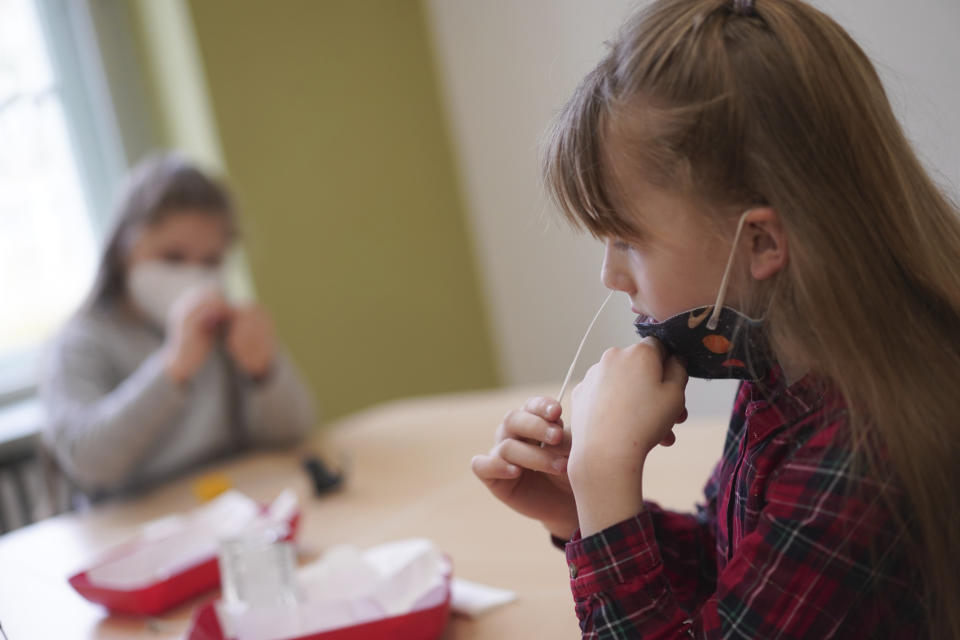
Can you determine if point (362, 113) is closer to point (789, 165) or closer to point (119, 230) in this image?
point (119, 230)

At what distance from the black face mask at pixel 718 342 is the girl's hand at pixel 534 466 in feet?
0.34

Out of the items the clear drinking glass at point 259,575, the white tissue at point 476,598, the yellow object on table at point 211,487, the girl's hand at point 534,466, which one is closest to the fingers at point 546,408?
the girl's hand at point 534,466

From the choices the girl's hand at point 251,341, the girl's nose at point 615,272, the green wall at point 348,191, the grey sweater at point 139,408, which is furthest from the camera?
the green wall at point 348,191

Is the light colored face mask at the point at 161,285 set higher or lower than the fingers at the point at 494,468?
higher

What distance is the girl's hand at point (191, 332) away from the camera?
1.48m

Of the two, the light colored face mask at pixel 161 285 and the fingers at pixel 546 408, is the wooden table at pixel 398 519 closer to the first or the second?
the fingers at pixel 546 408

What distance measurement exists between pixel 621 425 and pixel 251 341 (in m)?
1.16

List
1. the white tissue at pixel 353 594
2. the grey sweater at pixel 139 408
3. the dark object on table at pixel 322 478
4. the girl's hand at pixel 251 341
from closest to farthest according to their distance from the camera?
the white tissue at pixel 353 594 < the dark object on table at pixel 322 478 < the grey sweater at pixel 139 408 < the girl's hand at pixel 251 341

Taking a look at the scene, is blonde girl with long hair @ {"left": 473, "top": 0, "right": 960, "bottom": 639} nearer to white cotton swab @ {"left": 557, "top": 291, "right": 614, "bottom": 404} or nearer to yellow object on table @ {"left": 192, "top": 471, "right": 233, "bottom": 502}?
white cotton swab @ {"left": 557, "top": 291, "right": 614, "bottom": 404}

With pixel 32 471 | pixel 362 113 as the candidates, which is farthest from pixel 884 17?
pixel 32 471

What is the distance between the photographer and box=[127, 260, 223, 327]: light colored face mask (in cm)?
162

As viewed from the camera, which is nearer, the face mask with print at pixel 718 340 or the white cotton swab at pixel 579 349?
the face mask with print at pixel 718 340

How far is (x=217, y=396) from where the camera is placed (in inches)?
66.0

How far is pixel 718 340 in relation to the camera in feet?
1.93
